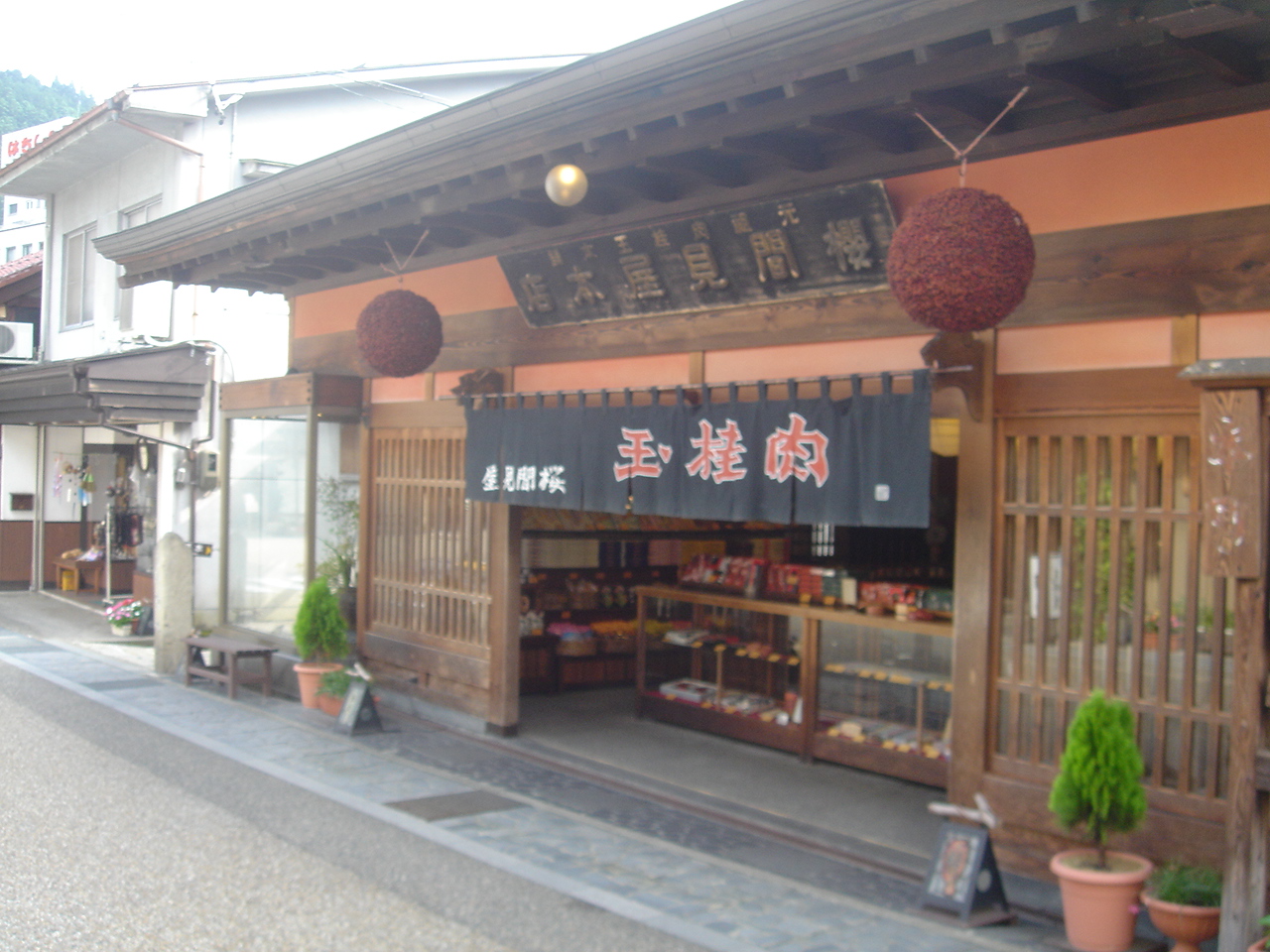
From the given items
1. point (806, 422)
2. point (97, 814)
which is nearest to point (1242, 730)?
point (806, 422)

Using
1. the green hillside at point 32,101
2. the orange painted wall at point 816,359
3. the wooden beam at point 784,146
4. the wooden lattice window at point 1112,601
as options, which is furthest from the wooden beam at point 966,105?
the green hillside at point 32,101

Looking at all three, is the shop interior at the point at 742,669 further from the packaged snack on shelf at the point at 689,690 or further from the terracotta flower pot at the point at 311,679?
the terracotta flower pot at the point at 311,679

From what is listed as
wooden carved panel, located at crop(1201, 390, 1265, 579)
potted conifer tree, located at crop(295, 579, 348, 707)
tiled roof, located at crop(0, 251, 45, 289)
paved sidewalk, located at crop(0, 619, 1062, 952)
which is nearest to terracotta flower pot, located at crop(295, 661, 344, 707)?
potted conifer tree, located at crop(295, 579, 348, 707)

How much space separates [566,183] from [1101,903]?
17.1ft

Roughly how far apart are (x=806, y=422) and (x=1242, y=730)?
3.17 m

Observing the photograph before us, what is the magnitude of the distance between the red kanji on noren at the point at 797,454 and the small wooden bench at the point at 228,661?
7365mm

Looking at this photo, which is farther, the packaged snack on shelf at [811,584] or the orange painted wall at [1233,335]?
the packaged snack on shelf at [811,584]

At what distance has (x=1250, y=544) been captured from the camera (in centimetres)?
481

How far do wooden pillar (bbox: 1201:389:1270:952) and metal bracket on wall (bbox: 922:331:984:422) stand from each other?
5.91 ft

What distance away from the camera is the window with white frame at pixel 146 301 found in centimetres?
1647

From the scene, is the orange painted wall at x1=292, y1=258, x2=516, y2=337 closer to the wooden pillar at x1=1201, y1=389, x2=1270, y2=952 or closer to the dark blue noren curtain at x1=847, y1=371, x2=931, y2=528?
the dark blue noren curtain at x1=847, y1=371, x2=931, y2=528

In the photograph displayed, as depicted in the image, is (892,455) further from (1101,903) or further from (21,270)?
(21,270)

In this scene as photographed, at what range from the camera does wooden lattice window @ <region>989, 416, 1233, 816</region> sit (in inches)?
232

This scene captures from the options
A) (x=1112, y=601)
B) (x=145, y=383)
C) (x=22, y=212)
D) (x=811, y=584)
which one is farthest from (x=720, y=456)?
(x=22, y=212)
